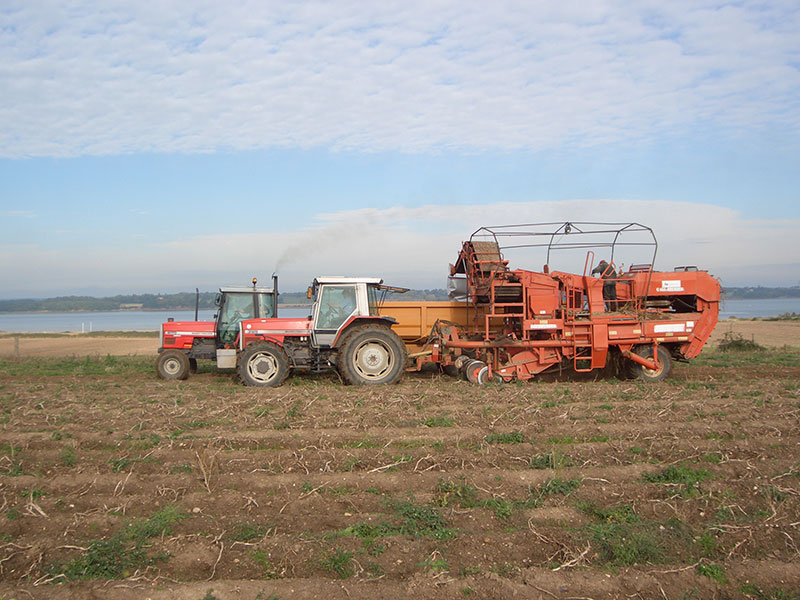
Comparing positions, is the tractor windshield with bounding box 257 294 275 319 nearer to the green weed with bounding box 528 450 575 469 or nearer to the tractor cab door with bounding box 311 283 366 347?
the tractor cab door with bounding box 311 283 366 347

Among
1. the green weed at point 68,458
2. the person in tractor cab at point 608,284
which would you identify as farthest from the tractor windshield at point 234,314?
the person in tractor cab at point 608,284

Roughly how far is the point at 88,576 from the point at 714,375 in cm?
1299

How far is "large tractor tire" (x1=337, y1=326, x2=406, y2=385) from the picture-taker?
39.5ft

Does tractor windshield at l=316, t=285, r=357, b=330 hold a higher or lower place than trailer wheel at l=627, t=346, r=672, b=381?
higher

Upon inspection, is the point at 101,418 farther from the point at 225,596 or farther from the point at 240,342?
the point at 225,596

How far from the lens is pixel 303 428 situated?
316 inches

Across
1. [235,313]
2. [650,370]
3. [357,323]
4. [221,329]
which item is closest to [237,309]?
[235,313]

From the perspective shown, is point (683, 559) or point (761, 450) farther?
point (761, 450)

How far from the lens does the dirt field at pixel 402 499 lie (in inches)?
169

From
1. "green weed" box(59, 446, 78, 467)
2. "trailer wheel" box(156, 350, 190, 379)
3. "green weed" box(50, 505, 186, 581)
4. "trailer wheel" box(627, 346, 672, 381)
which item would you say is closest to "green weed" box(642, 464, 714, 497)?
"green weed" box(50, 505, 186, 581)

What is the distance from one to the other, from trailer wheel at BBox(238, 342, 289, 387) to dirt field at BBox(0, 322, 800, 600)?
A: 235 centimetres

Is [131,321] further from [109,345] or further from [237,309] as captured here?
[237,309]

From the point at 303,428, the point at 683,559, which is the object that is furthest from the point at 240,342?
the point at 683,559

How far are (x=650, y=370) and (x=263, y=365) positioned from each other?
8.06m
